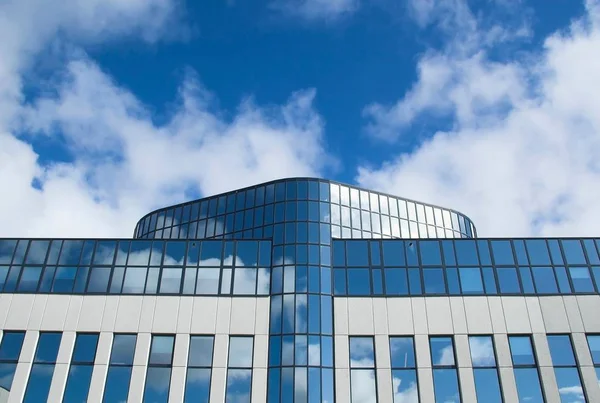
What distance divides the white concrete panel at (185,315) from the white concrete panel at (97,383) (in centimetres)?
425

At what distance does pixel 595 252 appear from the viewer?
29.0 m

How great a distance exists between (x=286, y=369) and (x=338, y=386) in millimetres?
2799

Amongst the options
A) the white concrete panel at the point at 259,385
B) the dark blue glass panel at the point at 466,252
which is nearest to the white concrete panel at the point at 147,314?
the white concrete panel at the point at 259,385

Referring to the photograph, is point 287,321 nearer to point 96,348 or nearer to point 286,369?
point 286,369

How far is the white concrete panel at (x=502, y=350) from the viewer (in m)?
25.8

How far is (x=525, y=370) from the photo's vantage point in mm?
25656

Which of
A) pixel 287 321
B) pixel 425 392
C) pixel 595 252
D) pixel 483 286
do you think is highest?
pixel 595 252

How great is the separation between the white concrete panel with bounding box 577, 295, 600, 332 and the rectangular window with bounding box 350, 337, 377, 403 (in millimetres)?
11579

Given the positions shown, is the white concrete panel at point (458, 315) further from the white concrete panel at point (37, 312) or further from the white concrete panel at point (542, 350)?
the white concrete panel at point (37, 312)

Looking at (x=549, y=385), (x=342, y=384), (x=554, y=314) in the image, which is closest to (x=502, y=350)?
(x=549, y=385)

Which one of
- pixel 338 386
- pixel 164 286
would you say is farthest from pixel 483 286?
pixel 164 286

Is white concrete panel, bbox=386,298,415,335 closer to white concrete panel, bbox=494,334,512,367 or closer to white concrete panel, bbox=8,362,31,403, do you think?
white concrete panel, bbox=494,334,512,367

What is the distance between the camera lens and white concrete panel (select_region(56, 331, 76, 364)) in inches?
1034

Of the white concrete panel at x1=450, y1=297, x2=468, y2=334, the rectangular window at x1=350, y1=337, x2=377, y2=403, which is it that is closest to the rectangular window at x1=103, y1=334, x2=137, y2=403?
the rectangular window at x1=350, y1=337, x2=377, y2=403
